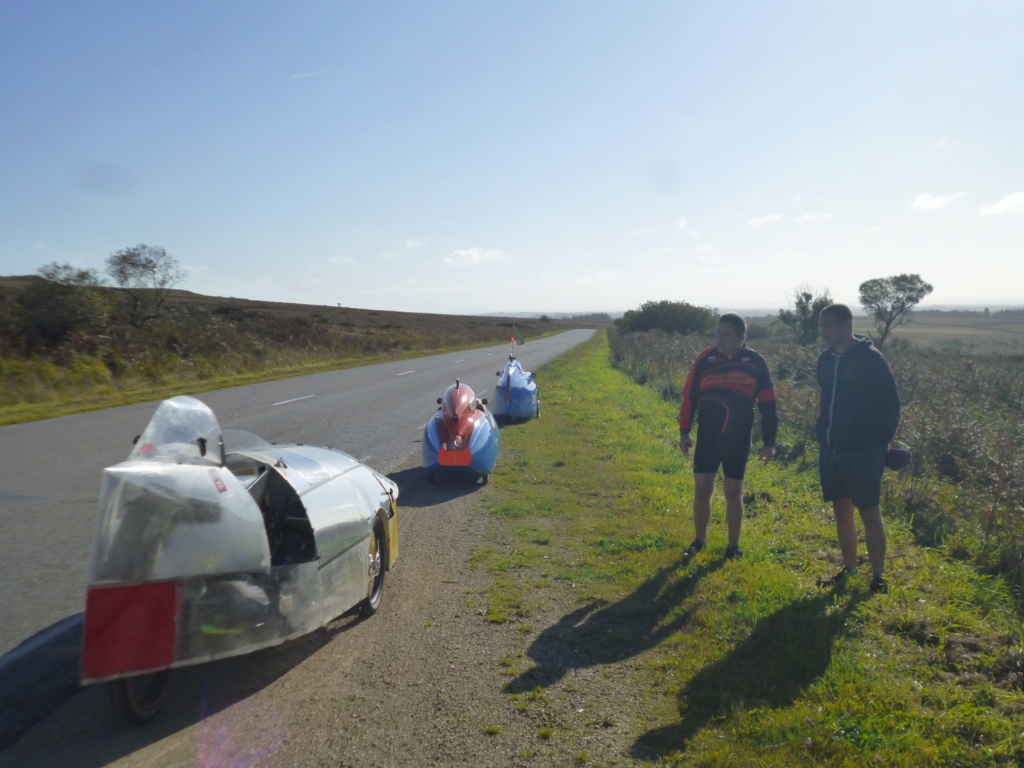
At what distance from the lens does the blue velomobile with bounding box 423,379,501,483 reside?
27.2 ft

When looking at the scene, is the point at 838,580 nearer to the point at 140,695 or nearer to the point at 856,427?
the point at 856,427

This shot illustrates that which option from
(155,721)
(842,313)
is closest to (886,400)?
(842,313)

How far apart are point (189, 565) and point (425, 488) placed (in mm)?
5424

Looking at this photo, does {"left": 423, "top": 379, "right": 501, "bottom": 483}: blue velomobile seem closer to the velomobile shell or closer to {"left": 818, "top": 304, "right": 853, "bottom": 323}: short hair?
the velomobile shell

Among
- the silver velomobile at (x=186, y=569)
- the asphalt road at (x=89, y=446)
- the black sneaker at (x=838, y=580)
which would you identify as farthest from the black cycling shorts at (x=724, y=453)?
the asphalt road at (x=89, y=446)

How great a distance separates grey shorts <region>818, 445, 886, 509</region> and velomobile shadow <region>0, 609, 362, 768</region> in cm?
388

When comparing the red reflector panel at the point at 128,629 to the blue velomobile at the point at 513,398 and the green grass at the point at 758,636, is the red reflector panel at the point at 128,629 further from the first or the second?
the blue velomobile at the point at 513,398

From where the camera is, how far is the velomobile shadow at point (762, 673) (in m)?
3.33

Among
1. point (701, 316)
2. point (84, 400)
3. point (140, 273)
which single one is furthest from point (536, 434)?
point (701, 316)

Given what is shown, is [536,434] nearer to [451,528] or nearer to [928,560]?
[451,528]

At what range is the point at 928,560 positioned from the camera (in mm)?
6168

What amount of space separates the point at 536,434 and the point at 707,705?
8.94 m

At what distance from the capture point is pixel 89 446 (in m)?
10.3

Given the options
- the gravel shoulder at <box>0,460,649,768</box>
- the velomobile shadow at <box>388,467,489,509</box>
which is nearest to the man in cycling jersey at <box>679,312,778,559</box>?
the gravel shoulder at <box>0,460,649,768</box>
